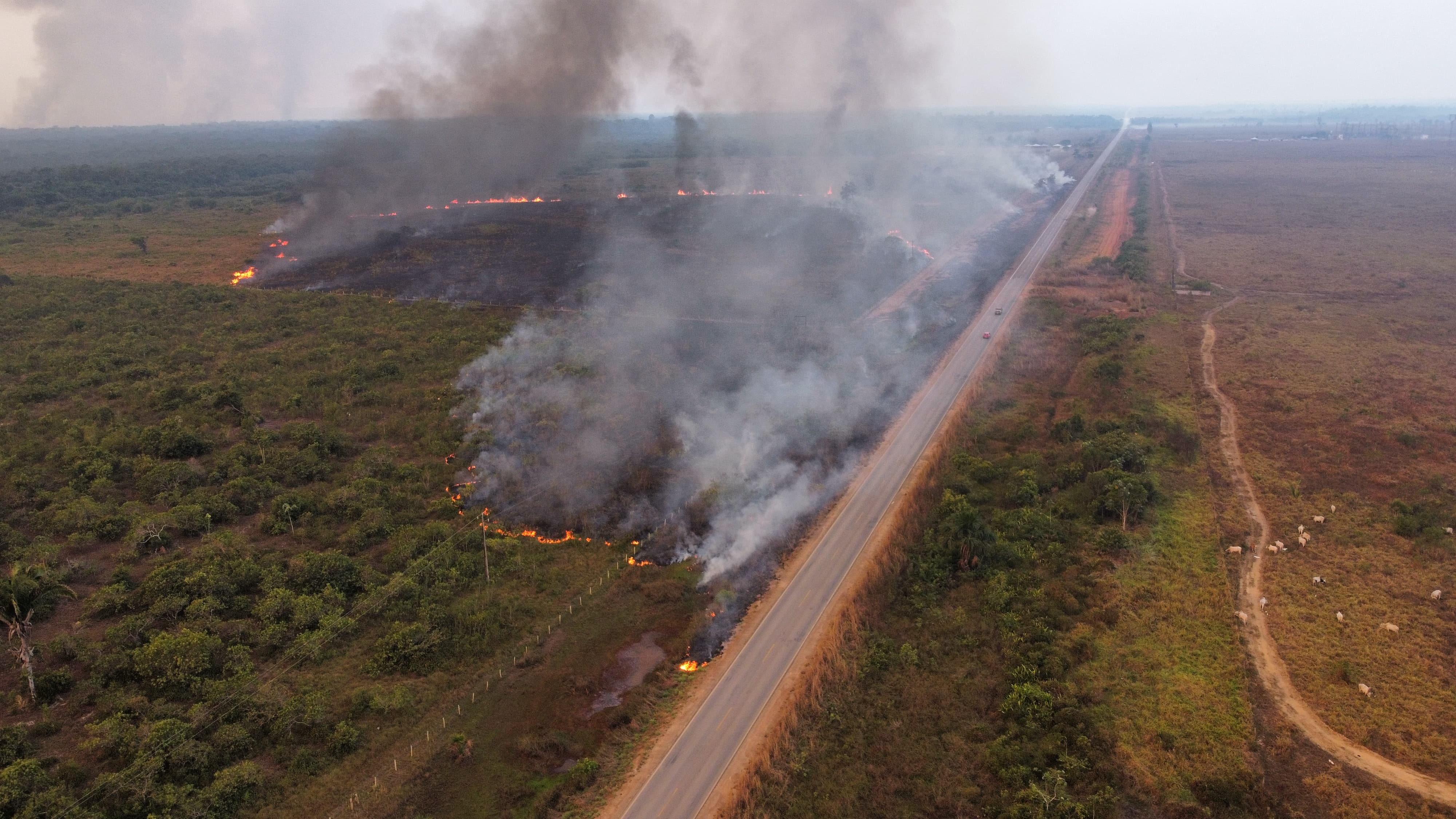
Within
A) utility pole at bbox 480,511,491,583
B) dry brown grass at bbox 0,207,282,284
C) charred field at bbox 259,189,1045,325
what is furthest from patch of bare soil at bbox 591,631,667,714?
dry brown grass at bbox 0,207,282,284

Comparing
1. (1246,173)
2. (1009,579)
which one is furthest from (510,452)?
(1246,173)

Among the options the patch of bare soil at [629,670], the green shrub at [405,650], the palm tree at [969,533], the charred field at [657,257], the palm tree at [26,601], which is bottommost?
the patch of bare soil at [629,670]

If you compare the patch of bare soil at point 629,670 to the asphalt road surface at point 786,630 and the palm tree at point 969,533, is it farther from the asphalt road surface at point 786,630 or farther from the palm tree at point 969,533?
the palm tree at point 969,533

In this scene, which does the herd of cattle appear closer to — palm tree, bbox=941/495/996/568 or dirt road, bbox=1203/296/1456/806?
dirt road, bbox=1203/296/1456/806

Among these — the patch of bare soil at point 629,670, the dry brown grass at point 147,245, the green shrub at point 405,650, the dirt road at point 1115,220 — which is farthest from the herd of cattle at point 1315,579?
the dry brown grass at point 147,245

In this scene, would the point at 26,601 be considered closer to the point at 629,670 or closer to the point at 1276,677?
the point at 629,670

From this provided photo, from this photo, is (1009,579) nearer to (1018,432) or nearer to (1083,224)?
(1018,432)

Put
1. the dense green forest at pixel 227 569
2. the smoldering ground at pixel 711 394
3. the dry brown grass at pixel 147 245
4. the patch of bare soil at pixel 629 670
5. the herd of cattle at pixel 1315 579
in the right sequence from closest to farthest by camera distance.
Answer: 1. the dense green forest at pixel 227 569
2. the patch of bare soil at pixel 629 670
3. the herd of cattle at pixel 1315 579
4. the smoldering ground at pixel 711 394
5. the dry brown grass at pixel 147 245
